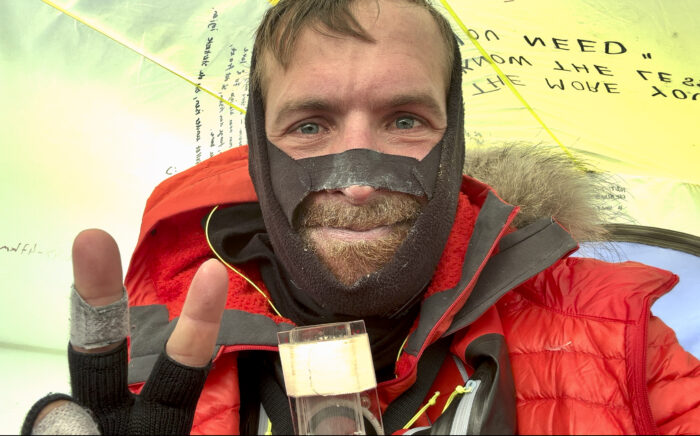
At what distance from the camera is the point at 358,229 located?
1241 millimetres

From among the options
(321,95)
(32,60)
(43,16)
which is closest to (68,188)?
(32,60)

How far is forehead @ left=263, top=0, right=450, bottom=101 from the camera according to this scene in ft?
4.45

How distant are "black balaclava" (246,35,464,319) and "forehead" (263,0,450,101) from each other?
16cm

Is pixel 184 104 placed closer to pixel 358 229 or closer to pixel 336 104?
pixel 336 104

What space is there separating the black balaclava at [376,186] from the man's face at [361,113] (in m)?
0.02

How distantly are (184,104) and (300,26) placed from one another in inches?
42.8

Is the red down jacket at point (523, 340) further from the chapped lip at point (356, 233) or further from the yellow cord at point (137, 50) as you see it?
the yellow cord at point (137, 50)

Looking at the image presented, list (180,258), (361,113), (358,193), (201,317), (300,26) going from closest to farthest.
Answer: (201,317) < (358,193) < (361,113) < (300,26) < (180,258)

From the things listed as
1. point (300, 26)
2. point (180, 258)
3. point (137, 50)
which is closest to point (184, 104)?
point (137, 50)

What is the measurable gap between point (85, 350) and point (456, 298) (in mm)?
717

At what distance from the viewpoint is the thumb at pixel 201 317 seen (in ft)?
3.05

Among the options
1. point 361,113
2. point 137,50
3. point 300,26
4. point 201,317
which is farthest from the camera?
point 137,50

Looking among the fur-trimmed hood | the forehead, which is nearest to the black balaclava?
the forehead

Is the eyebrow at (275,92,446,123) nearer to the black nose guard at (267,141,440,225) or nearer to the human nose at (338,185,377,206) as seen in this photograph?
the black nose guard at (267,141,440,225)
